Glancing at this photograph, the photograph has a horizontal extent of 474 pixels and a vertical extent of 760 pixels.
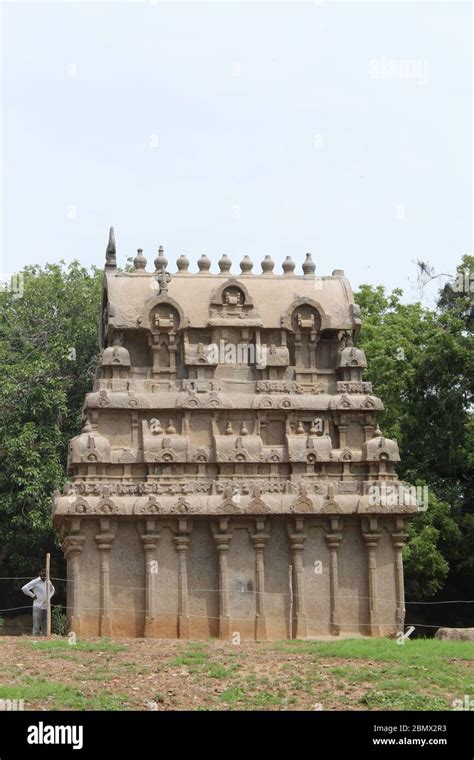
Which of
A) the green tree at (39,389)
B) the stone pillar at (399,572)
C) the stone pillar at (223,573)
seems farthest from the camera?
the green tree at (39,389)

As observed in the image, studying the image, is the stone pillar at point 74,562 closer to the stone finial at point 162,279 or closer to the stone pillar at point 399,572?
the stone finial at point 162,279

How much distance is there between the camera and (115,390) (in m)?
33.0

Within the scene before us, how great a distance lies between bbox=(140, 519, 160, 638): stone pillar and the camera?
102ft

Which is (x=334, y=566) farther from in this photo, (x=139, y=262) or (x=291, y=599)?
(x=139, y=262)

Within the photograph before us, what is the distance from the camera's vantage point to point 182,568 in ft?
104

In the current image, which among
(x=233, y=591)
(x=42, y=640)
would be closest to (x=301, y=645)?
(x=233, y=591)

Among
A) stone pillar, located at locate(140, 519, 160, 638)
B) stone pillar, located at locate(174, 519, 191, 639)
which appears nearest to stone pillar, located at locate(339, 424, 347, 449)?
stone pillar, located at locate(174, 519, 191, 639)

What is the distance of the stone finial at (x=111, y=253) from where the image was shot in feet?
115

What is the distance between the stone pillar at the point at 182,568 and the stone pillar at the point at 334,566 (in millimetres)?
3314

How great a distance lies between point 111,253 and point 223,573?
8.77 m

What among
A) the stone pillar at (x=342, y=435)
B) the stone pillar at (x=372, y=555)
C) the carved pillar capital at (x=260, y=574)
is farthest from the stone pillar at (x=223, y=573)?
the stone pillar at (x=342, y=435)

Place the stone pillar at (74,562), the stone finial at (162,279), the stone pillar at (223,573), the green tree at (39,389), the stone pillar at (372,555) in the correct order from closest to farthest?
the stone pillar at (74,562) → the stone pillar at (223,573) → the stone pillar at (372,555) → the stone finial at (162,279) → the green tree at (39,389)

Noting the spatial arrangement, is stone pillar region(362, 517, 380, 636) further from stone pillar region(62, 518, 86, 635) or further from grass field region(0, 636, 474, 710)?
stone pillar region(62, 518, 86, 635)

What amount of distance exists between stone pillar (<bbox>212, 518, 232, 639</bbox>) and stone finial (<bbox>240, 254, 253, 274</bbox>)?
6.93 meters
